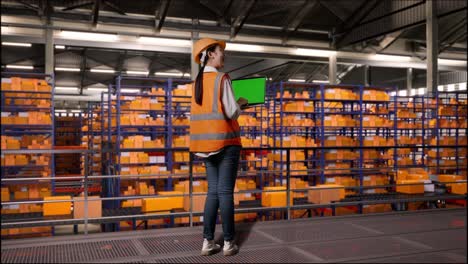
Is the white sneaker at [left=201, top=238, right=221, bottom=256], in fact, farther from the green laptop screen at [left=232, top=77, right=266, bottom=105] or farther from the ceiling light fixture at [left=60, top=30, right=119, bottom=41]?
the ceiling light fixture at [left=60, top=30, right=119, bottom=41]

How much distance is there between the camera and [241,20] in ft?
49.1

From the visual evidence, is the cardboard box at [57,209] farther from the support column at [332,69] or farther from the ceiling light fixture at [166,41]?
the support column at [332,69]

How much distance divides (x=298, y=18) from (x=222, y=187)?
43.5ft

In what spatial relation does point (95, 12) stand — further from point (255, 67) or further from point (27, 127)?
point (255, 67)

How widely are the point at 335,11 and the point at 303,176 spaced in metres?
6.94

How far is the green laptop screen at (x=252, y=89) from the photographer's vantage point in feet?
12.7

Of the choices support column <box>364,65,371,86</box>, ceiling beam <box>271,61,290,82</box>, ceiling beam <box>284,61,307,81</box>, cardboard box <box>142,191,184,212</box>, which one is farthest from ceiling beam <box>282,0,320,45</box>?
cardboard box <box>142,191,184,212</box>

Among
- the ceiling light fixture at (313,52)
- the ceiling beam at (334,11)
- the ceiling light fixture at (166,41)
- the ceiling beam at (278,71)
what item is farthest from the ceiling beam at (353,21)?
the ceiling light fixture at (166,41)

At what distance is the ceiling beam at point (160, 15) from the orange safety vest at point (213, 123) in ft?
34.7

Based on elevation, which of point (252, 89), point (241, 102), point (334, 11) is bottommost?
point (241, 102)

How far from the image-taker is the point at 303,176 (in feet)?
38.2

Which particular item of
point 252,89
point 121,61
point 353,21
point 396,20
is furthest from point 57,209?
point 121,61

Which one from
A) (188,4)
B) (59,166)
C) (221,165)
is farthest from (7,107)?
(221,165)

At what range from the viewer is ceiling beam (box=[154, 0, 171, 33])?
1353 cm
